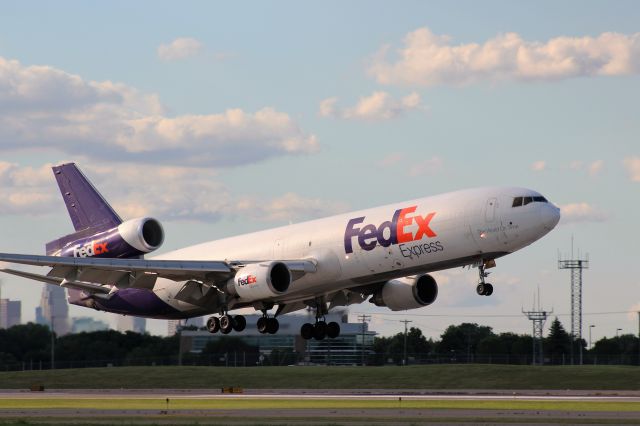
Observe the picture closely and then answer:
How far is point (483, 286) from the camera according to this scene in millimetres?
59219

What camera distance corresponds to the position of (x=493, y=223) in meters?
58.0

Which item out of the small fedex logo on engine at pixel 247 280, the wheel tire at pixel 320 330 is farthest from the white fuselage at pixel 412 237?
the wheel tire at pixel 320 330

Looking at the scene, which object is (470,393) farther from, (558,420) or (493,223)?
(558,420)

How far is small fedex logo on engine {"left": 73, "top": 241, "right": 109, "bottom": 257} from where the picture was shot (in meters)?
69.3

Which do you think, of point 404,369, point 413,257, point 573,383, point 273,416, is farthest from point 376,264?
point 404,369

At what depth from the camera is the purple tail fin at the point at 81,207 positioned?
2879 inches

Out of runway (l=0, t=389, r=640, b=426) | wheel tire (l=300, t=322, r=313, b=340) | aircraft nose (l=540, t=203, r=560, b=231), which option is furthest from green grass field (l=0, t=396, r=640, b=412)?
aircraft nose (l=540, t=203, r=560, b=231)

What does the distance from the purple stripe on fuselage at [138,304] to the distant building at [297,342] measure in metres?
60.1

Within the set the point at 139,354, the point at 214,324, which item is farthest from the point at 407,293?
the point at 139,354

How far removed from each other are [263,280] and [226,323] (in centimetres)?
541

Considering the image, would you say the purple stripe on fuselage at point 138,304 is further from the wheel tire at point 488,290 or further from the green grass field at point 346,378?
the wheel tire at point 488,290

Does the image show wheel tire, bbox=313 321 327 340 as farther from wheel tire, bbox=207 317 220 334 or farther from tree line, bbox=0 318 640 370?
tree line, bbox=0 318 640 370

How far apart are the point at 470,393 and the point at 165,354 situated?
6904 centimetres

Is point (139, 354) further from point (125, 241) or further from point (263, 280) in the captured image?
point (263, 280)
